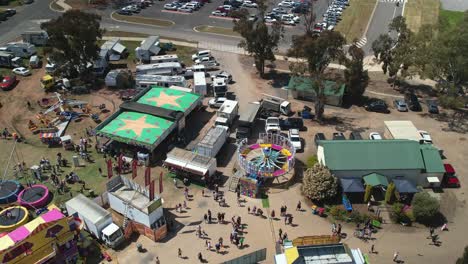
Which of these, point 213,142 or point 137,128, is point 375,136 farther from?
point 137,128

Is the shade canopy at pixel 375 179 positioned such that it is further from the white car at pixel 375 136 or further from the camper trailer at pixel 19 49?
the camper trailer at pixel 19 49

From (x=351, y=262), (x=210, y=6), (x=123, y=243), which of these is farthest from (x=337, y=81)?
(x=210, y=6)

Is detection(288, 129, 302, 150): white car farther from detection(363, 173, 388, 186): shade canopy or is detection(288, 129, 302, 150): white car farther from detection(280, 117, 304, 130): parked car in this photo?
detection(363, 173, 388, 186): shade canopy

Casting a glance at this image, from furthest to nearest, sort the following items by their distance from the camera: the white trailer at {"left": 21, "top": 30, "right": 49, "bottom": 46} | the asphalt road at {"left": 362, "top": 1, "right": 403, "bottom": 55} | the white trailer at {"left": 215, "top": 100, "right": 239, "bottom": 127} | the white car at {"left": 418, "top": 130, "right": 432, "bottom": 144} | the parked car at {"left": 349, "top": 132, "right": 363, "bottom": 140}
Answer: the asphalt road at {"left": 362, "top": 1, "right": 403, "bottom": 55}, the white trailer at {"left": 21, "top": 30, "right": 49, "bottom": 46}, the white trailer at {"left": 215, "top": 100, "right": 239, "bottom": 127}, the parked car at {"left": 349, "top": 132, "right": 363, "bottom": 140}, the white car at {"left": 418, "top": 130, "right": 432, "bottom": 144}

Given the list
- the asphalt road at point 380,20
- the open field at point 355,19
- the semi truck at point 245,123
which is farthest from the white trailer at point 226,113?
the open field at point 355,19

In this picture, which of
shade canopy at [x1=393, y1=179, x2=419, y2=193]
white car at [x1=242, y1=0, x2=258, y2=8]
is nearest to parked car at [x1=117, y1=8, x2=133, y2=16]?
white car at [x1=242, y1=0, x2=258, y2=8]

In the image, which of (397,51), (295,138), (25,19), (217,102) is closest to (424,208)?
(295,138)
